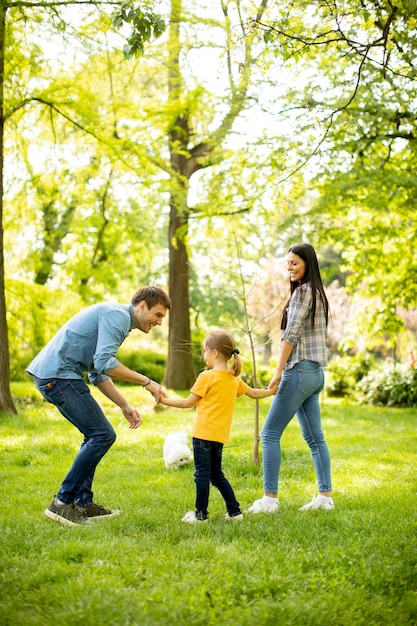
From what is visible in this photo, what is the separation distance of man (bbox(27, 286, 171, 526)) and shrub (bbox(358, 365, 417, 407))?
12.0 meters

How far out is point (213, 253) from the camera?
13227 mm

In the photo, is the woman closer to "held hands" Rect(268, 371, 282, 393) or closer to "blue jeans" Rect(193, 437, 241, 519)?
"held hands" Rect(268, 371, 282, 393)

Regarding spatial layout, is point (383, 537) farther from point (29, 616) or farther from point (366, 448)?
point (366, 448)

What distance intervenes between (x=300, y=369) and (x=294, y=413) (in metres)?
0.34

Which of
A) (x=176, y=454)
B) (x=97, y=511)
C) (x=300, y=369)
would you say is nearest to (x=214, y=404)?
(x=300, y=369)

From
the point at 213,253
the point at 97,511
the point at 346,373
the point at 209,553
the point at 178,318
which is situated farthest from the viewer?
the point at 346,373

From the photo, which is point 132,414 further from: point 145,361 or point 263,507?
point 145,361

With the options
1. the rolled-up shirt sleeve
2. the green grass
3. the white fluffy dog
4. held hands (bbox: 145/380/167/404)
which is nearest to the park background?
the green grass

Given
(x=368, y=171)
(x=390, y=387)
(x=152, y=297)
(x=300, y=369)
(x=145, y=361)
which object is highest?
(x=368, y=171)

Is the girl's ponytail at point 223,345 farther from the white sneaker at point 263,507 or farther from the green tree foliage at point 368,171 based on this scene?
the green tree foliage at point 368,171

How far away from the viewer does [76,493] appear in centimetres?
455

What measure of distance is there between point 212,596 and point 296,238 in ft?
31.4

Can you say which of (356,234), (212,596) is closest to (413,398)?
(356,234)

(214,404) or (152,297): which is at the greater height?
(152,297)
